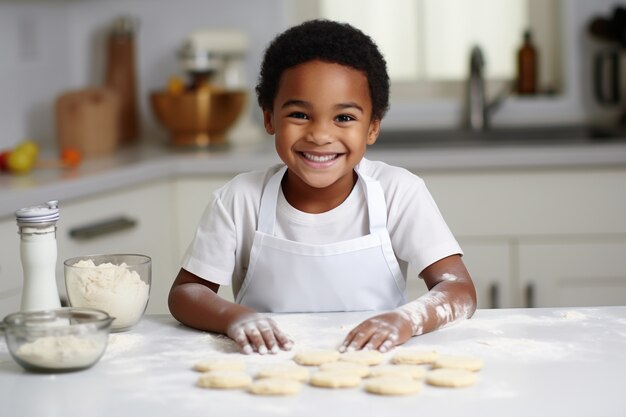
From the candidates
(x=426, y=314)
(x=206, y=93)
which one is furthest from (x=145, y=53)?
(x=426, y=314)

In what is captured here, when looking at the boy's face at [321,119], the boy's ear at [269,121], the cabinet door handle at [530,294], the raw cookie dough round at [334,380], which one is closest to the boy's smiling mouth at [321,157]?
the boy's face at [321,119]

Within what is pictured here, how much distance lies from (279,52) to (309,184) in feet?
0.68

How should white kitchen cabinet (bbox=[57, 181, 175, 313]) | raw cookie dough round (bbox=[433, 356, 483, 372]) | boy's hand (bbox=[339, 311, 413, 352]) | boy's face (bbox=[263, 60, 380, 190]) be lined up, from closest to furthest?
raw cookie dough round (bbox=[433, 356, 483, 372]) < boy's hand (bbox=[339, 311, 413, 352]) < boy's face (bbox=[263, 60, 380, 190]) < white kitchen cabinet (bbox=[57, 181, 175, 313])

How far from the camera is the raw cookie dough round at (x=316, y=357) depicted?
1.18m

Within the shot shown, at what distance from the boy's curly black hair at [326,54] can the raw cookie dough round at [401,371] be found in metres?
0.54

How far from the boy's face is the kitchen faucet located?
187cm

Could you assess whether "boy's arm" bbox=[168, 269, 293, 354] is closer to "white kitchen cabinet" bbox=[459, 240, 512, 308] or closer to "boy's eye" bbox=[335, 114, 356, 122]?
"boy's eye" bbox=[335, 114, 356, 122]

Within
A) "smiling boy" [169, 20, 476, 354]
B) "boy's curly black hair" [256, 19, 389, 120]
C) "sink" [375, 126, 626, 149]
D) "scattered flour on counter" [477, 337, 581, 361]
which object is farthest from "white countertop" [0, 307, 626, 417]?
"sink" [375, 126, 626, 149]

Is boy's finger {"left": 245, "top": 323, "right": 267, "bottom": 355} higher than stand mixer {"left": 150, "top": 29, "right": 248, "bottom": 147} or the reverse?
the reverse

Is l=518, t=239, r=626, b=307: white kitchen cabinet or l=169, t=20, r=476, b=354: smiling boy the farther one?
l=518, t=239, r=626, b=307: white kitchen cabinet

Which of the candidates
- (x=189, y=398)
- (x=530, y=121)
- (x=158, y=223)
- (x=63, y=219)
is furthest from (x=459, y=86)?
(x=189, y=398)

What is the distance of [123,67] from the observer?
3.47 metres

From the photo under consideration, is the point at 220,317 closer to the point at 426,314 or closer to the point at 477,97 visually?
the point at 426,314

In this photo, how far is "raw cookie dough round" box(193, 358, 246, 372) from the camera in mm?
1158
